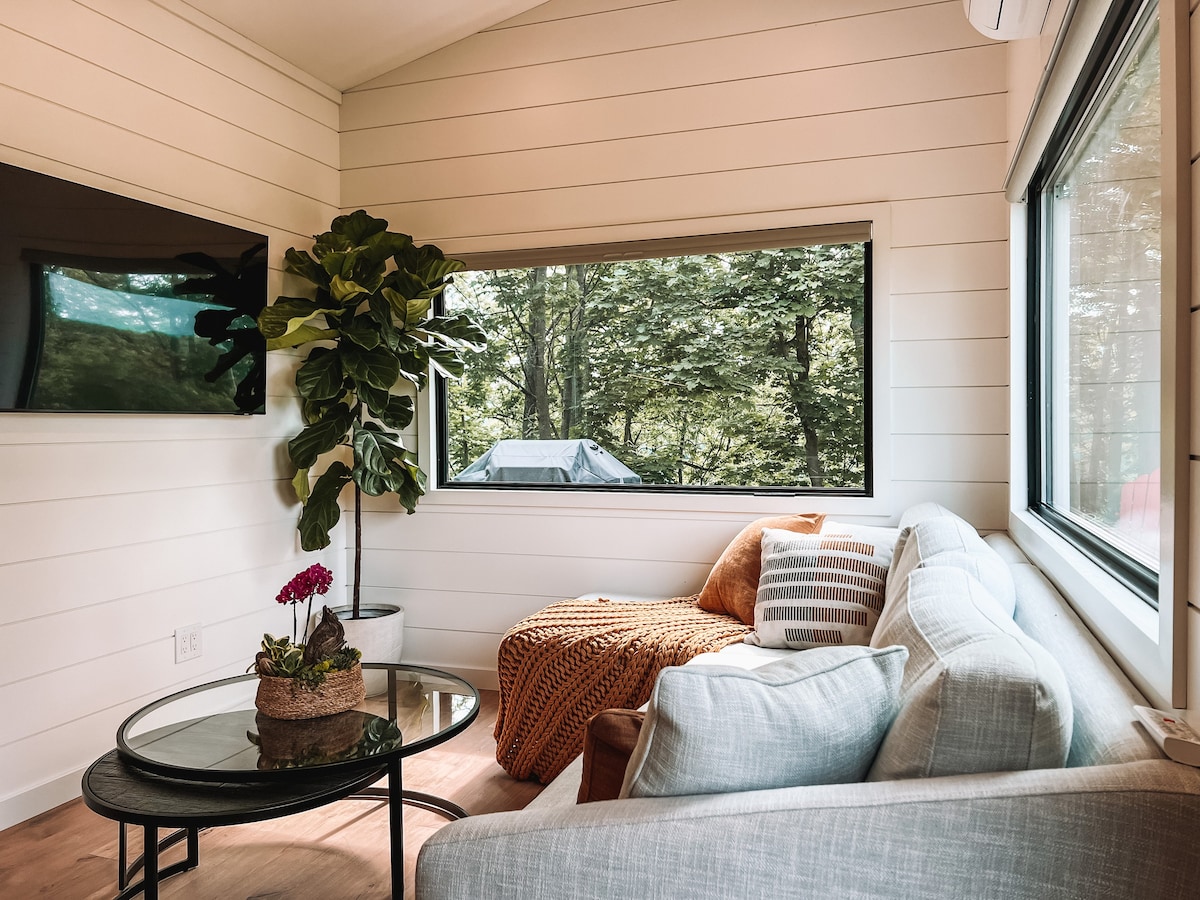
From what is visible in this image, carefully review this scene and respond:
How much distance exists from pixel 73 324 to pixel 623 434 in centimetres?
198

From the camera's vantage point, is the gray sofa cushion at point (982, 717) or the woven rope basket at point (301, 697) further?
the woven rope basket at point (301, 697)

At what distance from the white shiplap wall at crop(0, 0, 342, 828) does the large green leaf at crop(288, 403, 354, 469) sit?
143 millimetres

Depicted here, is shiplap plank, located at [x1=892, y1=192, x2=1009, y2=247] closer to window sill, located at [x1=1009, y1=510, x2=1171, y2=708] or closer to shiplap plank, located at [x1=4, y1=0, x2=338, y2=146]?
window sill, located at [x1=1009, y1=510, x2=1171, y2=708]

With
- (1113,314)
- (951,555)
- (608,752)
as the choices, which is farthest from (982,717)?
(1113,314)

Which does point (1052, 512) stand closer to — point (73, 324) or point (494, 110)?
point (494, 110)

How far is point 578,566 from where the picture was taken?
12.1 ft

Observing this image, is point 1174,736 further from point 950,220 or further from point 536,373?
point 536,373

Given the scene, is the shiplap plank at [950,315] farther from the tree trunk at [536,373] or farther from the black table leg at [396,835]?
the black table leg at [396,835]

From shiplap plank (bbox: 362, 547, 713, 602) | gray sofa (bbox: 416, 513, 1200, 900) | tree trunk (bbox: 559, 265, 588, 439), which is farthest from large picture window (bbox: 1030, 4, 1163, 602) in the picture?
tree trunk (bbox: 559, 265, 588, 439)

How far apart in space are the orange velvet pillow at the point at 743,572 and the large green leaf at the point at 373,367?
1421 mm

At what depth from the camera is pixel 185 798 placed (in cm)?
174

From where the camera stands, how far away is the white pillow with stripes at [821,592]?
8.50ft

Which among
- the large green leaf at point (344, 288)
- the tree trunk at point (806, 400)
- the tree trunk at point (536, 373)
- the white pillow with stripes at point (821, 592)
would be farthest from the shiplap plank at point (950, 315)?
the large green leaf at point (344, 288)

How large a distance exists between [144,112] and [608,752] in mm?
2821
